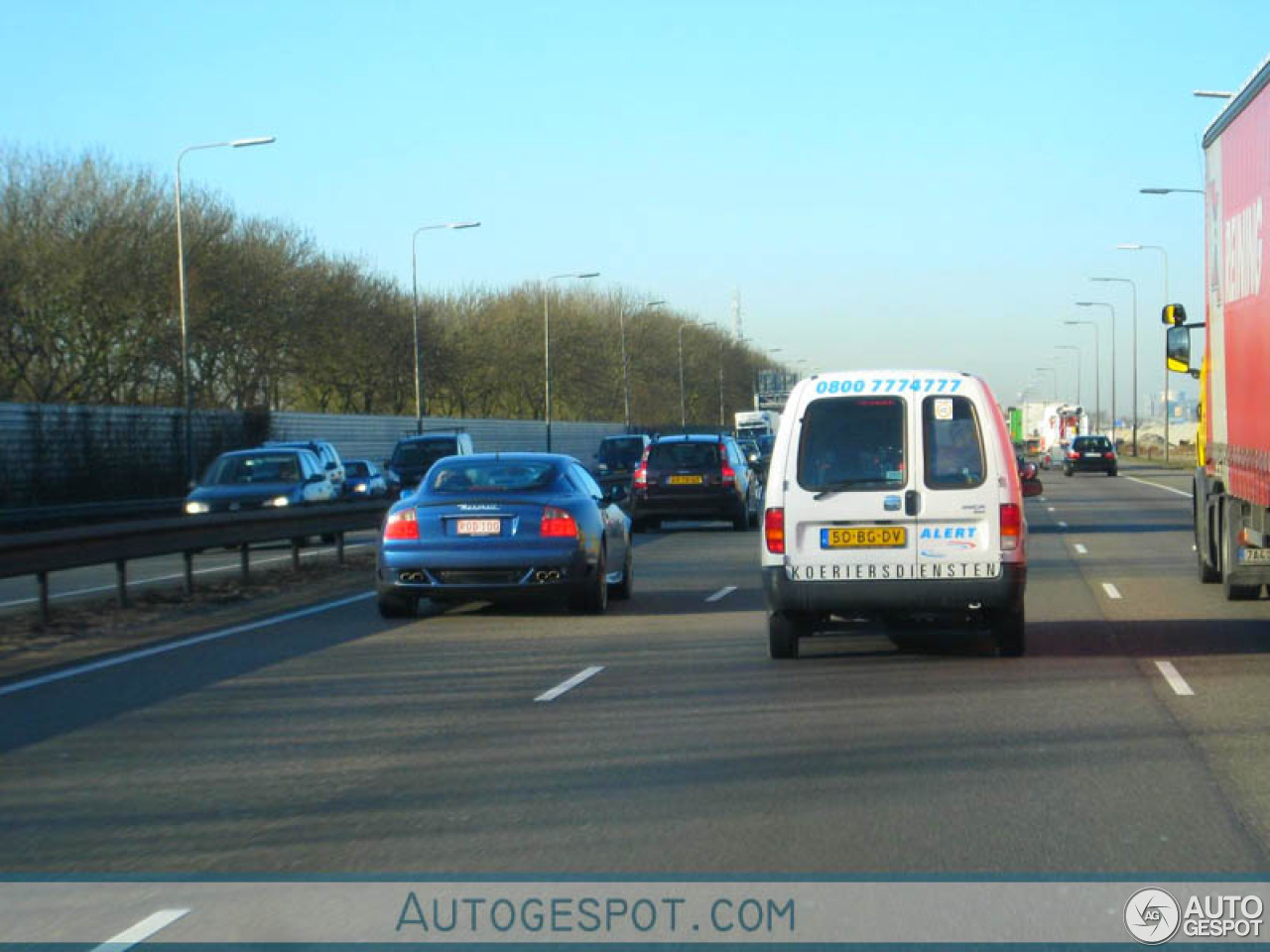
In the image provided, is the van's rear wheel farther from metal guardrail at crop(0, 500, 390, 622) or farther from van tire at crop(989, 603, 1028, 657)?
metal guardrail at crop(0, 500, 390, 622)

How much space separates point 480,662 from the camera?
13125 mm

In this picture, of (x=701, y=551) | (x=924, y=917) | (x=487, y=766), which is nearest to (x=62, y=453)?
(x=701, y=551)

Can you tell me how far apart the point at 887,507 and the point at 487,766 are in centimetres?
451

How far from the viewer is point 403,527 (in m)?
15.7

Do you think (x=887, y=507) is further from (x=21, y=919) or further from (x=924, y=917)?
(x=21, y=919)

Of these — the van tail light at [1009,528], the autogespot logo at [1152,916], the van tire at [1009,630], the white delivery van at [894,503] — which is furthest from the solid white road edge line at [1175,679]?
the autogespot logo at [1152,916]

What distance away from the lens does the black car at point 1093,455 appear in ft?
216

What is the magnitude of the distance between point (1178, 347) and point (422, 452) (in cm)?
2234

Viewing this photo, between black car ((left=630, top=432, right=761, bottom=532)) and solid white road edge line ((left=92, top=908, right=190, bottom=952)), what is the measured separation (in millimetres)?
25230

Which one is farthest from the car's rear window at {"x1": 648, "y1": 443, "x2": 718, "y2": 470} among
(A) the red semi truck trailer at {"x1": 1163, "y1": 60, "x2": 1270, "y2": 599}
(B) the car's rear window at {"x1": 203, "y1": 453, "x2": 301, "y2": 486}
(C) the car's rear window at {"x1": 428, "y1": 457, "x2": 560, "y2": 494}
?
(C) the car's rear window at {"x1": 428, "y1": 457, "x2": 560, "y2": 494}

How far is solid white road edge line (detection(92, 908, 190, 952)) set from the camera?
5.69m

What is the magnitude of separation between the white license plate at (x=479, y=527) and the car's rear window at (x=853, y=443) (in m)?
3.87

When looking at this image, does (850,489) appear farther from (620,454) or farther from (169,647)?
(620,454)

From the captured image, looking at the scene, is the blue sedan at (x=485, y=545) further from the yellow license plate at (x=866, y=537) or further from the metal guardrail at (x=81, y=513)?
the metal guardrail at (x=81, y=513)
